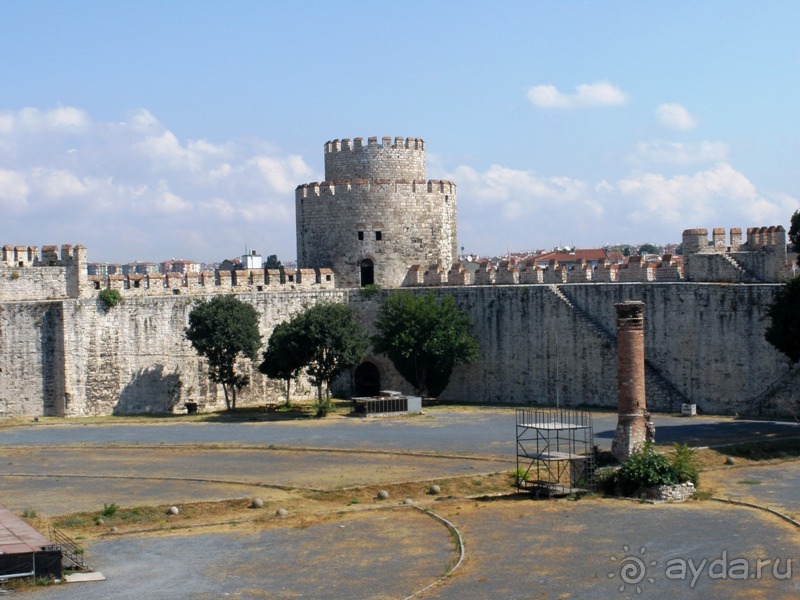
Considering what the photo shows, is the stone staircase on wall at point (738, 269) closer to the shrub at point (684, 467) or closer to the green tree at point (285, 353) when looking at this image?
the shrub at point (684, 467)

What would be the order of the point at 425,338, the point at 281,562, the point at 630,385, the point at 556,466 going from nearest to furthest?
the point at 281,562 < the point at 630,385 < the point at 556,466 < the point at 425,338

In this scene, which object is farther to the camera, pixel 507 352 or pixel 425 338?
pixel 507 352

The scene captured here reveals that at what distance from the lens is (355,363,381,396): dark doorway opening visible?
38.2 meters

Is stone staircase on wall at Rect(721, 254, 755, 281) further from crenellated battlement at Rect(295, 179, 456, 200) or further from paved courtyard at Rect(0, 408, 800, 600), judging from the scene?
crenellated battlement at Rect(295, 179, 456, 200)

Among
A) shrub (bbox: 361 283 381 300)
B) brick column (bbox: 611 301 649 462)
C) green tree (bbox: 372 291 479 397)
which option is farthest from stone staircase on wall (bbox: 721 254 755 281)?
shrub (bbox: 361 283 381 300)

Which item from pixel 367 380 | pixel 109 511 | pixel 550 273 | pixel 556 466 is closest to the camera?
pixel 109 511

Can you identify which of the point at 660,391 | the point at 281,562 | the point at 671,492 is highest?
the point at 660,391

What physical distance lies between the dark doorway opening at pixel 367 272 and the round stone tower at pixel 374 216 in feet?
0.10

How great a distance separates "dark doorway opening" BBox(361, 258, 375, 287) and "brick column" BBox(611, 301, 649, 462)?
48.3 feet

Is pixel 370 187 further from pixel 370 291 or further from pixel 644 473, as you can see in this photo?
pixel 644 473

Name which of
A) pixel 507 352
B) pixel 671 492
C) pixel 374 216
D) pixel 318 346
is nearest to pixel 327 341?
pixel 318 346

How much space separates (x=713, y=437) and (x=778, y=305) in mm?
3346

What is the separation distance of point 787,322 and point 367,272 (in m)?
14.6

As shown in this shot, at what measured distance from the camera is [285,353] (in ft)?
110
